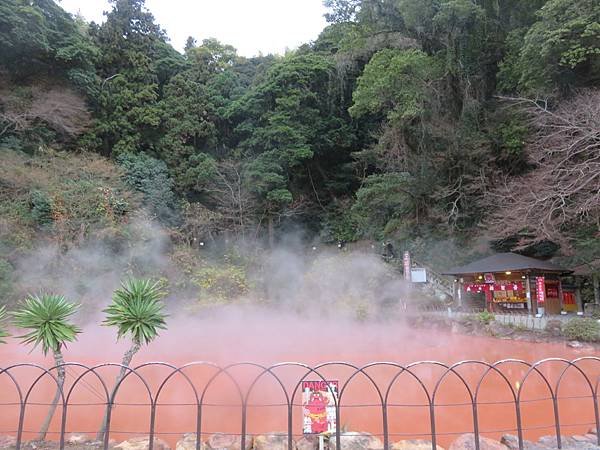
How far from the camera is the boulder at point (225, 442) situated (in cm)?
388

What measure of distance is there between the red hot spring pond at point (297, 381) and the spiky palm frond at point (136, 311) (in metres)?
0.75

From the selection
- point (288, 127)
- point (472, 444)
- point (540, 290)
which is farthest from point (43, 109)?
point (540, 290)

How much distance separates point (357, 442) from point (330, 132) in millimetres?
19739

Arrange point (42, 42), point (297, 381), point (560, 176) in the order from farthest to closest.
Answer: point (42, 42)
point (560, 176)
point (297, 381)

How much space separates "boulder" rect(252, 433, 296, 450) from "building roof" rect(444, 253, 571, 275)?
38.4 feet

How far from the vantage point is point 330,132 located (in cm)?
2230

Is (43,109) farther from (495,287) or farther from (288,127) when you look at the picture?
(495,287)

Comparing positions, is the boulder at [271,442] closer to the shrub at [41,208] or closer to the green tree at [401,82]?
the green tree at [401,82]

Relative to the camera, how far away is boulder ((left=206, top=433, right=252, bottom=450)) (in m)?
3.88

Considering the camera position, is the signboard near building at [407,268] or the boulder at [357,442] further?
the signboard near building at [407,268]

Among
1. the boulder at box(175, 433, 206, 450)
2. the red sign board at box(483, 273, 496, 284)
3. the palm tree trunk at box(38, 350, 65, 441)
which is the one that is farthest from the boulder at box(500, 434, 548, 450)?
the red sign board at box(483, 273, 496, 284)

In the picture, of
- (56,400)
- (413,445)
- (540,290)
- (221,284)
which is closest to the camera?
(413,445)

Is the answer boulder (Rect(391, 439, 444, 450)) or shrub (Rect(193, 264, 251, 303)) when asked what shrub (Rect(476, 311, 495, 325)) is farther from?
boulder (Rect(391, 439, 444, 450))

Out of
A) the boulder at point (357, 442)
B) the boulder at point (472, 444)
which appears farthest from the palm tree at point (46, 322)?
the boulder at point (472, 444)
